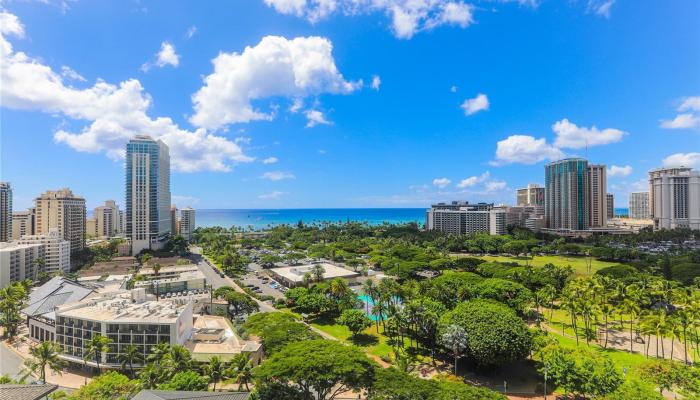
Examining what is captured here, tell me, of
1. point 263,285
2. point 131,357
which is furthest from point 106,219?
point 131,357

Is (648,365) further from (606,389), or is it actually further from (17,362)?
(17,362)

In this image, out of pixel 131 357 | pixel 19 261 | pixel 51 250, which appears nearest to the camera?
pixel 131 357

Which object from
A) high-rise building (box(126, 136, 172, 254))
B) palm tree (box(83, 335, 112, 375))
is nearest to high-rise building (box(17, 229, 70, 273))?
high-rise building (box(126, 136, 172, 254))

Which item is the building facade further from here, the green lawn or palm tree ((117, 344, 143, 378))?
the green lawn

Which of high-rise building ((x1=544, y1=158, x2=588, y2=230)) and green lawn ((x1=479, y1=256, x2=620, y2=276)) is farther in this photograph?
high-rise building ((x1=544, y1=158, x2=588, y2=230))

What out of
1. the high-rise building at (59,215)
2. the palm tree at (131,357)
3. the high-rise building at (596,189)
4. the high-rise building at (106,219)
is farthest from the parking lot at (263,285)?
the high-rise building at (596,189)

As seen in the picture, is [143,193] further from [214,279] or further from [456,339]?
[456,339]
